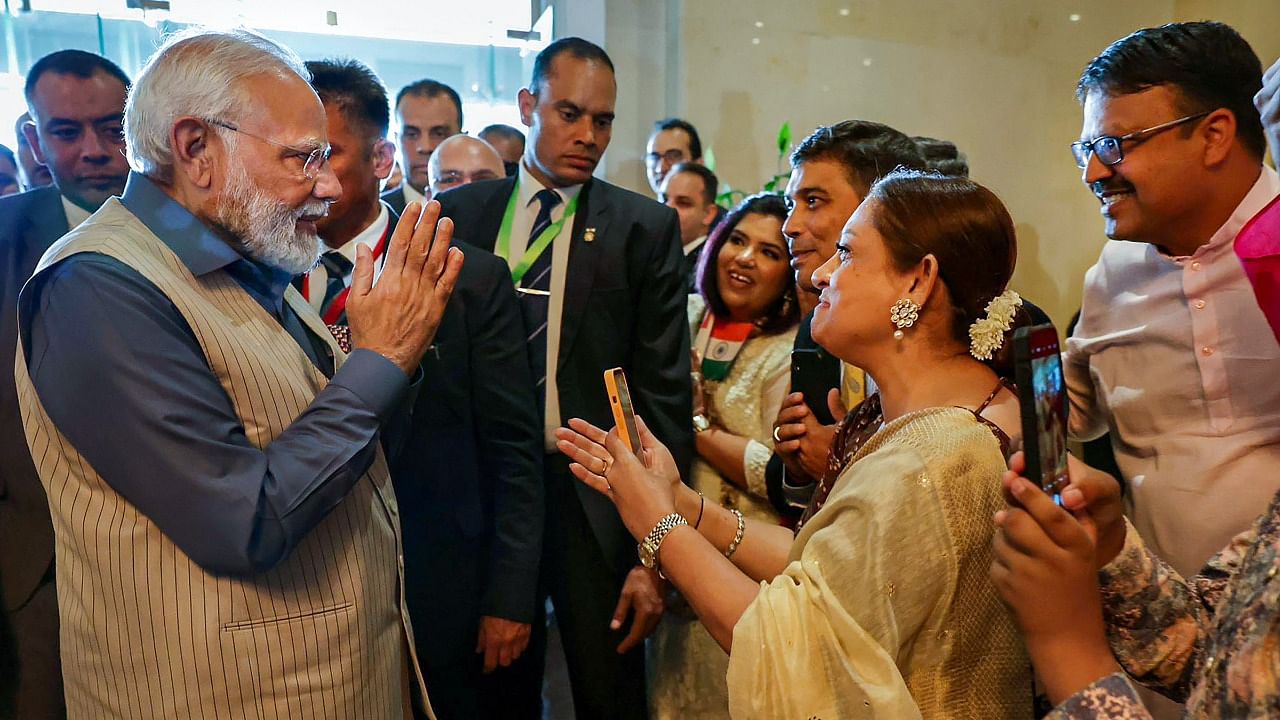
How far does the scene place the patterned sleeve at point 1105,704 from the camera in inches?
35.6

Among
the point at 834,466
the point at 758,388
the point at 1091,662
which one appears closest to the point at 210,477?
the point at 834,466

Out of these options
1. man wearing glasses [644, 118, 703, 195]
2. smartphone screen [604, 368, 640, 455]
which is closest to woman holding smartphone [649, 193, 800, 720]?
smartphone screen [604, 368, 640, 455]

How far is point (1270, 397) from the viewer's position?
1698mm

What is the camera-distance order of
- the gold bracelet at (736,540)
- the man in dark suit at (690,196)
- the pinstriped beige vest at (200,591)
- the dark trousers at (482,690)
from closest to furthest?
the pinstriped beige vest at (200,591)
the gold bracelet at (736,540)
the dark trousers at (482,690)
the man in dark suit at (690,196)

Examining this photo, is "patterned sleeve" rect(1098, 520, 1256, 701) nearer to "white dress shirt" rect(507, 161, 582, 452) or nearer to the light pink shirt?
the light pink shirt

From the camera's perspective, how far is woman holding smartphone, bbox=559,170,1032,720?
1.13 meters

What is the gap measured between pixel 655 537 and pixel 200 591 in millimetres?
647

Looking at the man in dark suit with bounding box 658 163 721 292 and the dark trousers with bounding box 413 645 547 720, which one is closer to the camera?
the dark trousers with bounding box 413 645 547 720

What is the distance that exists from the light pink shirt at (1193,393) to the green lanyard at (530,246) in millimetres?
1410

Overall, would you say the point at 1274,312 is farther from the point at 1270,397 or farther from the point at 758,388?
the point at 758,388

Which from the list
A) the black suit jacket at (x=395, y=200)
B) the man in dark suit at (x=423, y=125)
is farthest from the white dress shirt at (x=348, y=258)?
the man in dark suit at (x=423, y=125)

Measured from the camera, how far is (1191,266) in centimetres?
179

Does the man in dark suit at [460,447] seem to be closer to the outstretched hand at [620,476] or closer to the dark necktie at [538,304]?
the dark necktie at [538,304]

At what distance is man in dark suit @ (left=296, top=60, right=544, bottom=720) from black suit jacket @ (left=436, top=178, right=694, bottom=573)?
11.3 inches
